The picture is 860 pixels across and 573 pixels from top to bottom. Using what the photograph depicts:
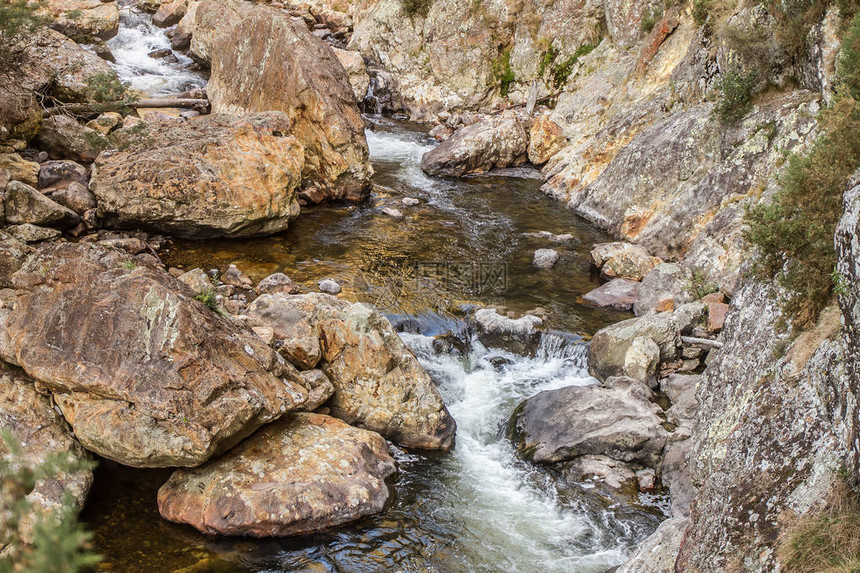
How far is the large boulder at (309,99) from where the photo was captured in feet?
57.3

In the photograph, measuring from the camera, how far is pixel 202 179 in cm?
1425

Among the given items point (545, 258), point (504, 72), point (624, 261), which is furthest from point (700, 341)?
point (504, 72)


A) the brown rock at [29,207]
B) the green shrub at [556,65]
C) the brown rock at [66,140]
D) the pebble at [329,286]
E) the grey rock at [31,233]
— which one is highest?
the green shrub at [556,65]

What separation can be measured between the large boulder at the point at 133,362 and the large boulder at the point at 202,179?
572 centimetres

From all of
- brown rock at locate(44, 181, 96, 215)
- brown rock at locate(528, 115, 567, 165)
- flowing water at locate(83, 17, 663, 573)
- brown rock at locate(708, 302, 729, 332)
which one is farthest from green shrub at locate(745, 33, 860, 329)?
brown rock at locate(528, 115, 567, 165)

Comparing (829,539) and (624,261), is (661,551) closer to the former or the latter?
(829,539)

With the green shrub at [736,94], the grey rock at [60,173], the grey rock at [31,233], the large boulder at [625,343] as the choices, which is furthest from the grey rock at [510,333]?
the grey rock at [60,173]

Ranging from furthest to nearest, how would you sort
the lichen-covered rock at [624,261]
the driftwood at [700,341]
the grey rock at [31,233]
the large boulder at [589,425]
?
the lichen-covered rock at [624,261], the grey rock at [31,233], the driftwood at [700,341], the large boulder at [589,425]

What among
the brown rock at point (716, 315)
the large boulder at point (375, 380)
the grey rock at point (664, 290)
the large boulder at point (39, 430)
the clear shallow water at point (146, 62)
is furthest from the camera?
the clear shallow water at point (146, 62)

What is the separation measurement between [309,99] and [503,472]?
11899 millimetres

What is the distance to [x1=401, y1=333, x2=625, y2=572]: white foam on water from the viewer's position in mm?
7789

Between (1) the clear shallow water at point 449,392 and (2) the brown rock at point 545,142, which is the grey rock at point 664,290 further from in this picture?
(2) the brown rock at point 545,142

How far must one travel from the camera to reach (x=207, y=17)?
87.9ft

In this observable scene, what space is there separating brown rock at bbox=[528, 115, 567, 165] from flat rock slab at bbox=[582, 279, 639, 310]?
932 cm
